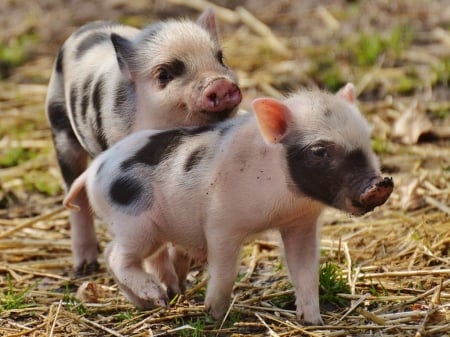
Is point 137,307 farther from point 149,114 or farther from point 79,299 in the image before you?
point 149,114

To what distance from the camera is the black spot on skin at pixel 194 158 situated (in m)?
5.36

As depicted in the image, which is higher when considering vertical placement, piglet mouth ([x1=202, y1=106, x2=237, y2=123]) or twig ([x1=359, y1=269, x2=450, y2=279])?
piglet mouth ([x1=202, y1=106, x2=237, y2=123])

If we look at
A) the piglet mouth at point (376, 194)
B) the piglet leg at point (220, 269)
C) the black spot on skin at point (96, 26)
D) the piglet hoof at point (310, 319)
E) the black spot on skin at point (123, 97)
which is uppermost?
the piglet mouth at point (376, 194)

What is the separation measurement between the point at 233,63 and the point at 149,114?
4.65 m

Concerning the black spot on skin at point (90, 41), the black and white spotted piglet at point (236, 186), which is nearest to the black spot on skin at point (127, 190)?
the black and white spotted piglet at point (236, 186)

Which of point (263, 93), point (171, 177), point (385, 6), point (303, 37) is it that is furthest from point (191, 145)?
point (385, 6)

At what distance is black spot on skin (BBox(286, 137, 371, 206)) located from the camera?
4883mm

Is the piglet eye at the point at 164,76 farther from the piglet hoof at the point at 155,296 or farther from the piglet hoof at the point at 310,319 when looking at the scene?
the piglet hoof at the point at 310,319

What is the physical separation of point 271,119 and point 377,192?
0.65 metres

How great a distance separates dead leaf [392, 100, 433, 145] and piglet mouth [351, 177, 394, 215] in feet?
12.7

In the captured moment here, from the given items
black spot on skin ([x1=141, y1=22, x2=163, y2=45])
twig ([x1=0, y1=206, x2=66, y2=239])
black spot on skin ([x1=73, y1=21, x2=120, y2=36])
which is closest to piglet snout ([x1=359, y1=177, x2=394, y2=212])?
black spot on skin ([x1=141, y1=22, x2=163, y2=45])

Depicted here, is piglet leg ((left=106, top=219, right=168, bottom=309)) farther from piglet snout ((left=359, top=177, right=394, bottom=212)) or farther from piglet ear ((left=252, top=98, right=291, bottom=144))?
piglet snout ((left=359, top=177, right=394, bottom=212))

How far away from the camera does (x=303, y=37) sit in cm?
1122

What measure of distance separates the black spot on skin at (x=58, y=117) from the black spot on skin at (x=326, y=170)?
7.16ft
